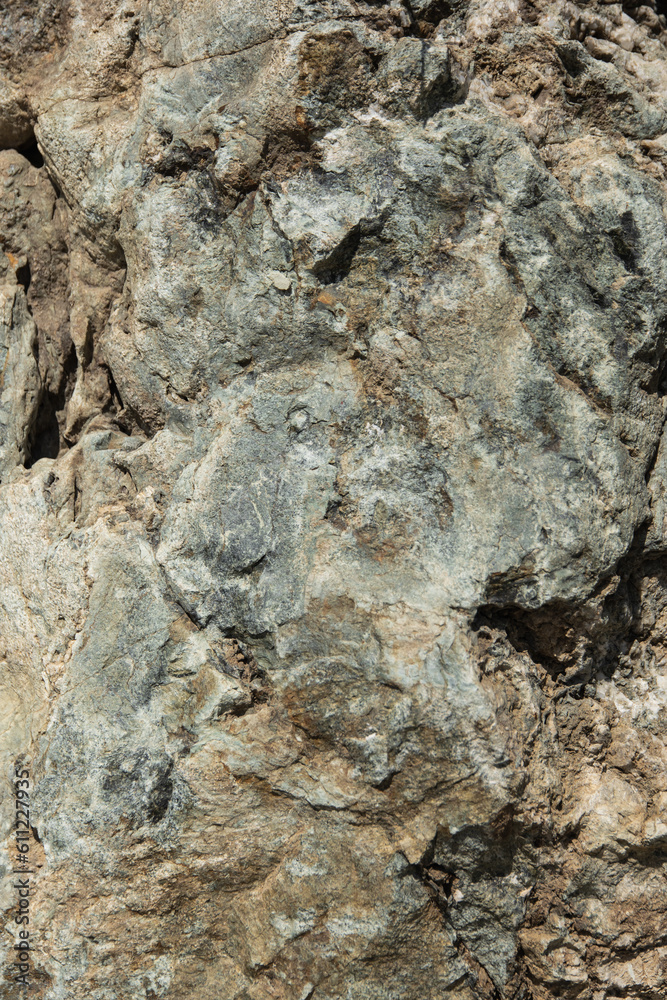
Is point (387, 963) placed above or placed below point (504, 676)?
below

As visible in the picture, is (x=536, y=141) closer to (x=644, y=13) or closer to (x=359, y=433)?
(x=644, y=13)

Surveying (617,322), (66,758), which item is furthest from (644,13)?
(66,758)

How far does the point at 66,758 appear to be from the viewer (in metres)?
2.00

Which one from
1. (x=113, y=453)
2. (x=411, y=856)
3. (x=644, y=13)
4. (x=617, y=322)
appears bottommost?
(x=411, y=856)

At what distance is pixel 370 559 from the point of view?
1.94 meters

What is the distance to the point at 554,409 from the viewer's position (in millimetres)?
1972

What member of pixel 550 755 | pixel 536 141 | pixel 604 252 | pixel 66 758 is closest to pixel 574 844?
pixel 550 755

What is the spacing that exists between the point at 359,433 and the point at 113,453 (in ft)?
2.43

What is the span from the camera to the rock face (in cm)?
189

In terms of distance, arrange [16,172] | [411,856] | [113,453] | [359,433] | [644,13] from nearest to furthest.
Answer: [411,856], [359,433], [113,453], [644,13], [16,172]

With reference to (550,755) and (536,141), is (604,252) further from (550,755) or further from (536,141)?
(550,755)

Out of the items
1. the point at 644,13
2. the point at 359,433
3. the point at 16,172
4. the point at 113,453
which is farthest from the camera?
the point at 16,172

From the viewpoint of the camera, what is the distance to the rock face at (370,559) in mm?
1895

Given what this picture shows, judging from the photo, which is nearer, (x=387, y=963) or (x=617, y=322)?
(x=387, y=963)
